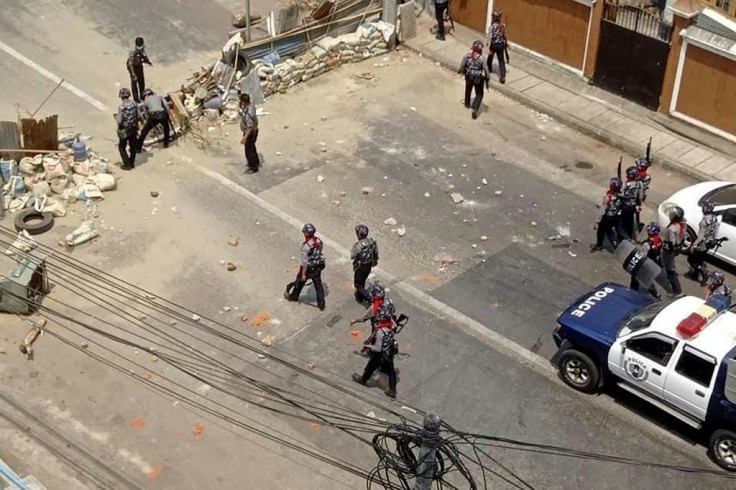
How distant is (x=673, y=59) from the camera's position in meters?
20.6

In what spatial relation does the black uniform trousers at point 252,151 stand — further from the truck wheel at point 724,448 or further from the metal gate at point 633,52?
the truck wheel at point 724,448

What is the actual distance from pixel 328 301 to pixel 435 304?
66.4 inches

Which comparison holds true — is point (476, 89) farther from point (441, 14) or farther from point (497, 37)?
point (441, 14)

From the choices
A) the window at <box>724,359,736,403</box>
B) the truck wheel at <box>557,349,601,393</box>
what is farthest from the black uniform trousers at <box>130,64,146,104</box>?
the window at <box>724,359,736,403</box>

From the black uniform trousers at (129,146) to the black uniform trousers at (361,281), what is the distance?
5437 millimetres

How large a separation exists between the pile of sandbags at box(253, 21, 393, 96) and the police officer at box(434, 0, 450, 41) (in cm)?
117

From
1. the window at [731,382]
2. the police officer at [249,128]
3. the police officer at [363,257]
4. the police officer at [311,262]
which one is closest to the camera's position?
the window at [731,382]

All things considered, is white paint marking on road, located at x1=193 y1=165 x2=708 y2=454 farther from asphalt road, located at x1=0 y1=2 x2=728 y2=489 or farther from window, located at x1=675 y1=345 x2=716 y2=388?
window, located at x1=675 y1=345 x2=716 y2=388

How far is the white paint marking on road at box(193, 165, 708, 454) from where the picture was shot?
14.1m

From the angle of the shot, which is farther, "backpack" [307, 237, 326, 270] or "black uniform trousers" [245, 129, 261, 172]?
"black uniform trousers" [245, 129, 261, 172]

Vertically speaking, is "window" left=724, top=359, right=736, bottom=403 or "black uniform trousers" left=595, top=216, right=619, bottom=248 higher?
"window" left=724, top=359, right=736, bottom=403

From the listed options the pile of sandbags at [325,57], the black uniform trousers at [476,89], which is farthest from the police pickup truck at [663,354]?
the pile of sandbags at [325,57]

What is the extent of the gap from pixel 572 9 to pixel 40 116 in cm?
1131

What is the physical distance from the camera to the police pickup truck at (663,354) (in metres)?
12.9
